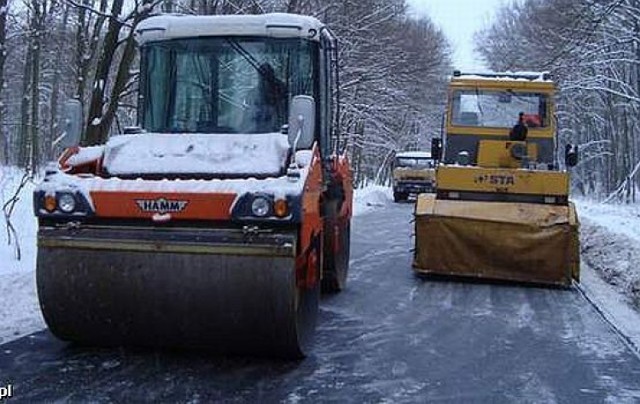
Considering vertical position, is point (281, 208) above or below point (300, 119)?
below

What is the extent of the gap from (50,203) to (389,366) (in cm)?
284

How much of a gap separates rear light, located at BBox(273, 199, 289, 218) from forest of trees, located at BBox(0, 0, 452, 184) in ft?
29.7

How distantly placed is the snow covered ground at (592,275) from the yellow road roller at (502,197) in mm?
825

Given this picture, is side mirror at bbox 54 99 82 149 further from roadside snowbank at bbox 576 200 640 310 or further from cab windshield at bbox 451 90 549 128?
cab windshield at bbox 451 90 549 128

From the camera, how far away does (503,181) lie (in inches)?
459

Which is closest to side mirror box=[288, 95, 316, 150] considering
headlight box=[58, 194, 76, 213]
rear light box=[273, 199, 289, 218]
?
rear light box=[273, 199, 289, 218]

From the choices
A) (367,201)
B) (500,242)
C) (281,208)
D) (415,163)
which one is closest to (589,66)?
(415,163)

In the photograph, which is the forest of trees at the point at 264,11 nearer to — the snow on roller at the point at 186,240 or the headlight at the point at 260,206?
the snow on roller at the point at 186,240

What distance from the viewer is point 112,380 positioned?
579cm

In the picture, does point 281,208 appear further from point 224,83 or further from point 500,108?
point 500,108

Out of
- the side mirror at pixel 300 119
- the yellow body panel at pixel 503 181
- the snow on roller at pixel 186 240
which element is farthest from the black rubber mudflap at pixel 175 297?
the yellow body panel at pixel 503 181

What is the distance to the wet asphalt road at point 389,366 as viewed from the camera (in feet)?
18.6

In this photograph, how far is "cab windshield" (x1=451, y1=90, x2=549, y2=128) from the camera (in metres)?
13.4

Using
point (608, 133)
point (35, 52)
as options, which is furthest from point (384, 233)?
point (608, 133)
